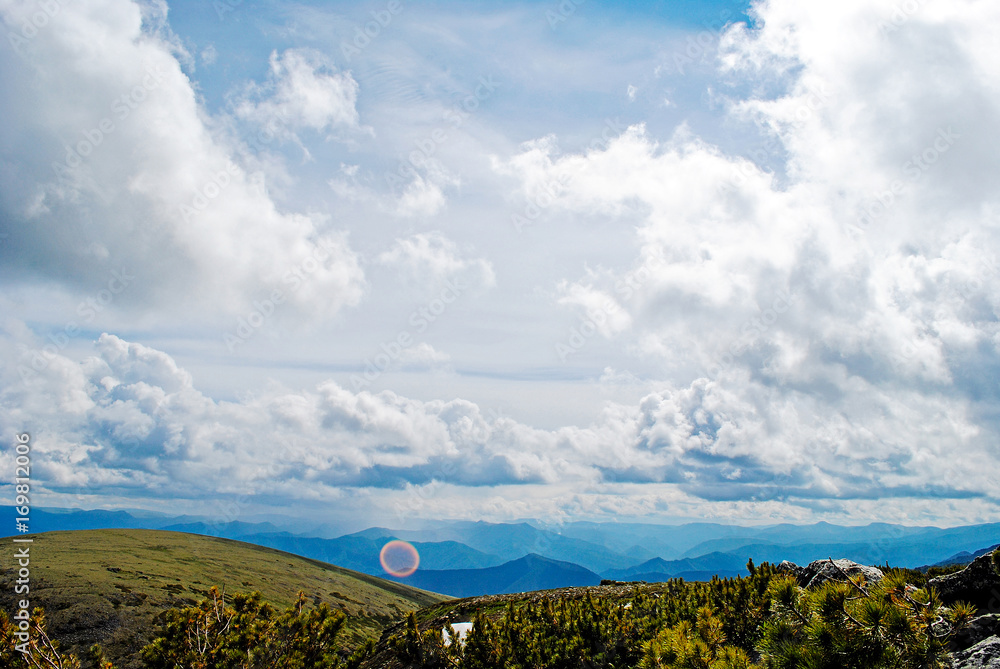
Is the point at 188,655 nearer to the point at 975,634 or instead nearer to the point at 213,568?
the point at 975,634

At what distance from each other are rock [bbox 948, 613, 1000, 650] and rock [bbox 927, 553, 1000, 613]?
5.13 feet

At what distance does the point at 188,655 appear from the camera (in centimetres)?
1650

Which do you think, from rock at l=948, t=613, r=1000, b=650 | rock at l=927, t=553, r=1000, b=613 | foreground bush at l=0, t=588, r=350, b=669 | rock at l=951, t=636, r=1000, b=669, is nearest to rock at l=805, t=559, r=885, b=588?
rock at l=927, t=553, r=1000, b=613

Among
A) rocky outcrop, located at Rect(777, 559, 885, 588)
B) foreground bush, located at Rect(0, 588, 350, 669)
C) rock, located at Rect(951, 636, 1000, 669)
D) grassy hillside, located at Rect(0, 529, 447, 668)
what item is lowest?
grassy hillside, located at Rect(0, 529, 447, 668)

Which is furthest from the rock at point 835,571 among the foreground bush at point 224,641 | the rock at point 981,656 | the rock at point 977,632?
the foreground bush at point 224,641

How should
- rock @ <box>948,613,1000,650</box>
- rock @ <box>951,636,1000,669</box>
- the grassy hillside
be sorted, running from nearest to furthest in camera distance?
rock @ <box>951,636,1000,669</box> → rock @ <box>948,613,1000,650</box> → the grassy hillside

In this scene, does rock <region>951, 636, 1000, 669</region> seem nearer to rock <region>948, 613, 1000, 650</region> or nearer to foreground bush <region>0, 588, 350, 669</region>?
rock <region>948, 613, 1000, 650</region>

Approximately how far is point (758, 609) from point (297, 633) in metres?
14.8

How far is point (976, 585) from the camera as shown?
11.2 meters

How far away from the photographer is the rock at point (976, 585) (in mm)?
10789

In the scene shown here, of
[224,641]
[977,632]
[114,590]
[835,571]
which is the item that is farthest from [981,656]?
[114,590]

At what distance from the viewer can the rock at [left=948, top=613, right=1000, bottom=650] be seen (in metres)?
8.98

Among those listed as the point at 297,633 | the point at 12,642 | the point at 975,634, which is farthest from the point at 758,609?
the point at 12,642

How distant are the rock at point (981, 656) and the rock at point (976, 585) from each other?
7.46 ft
